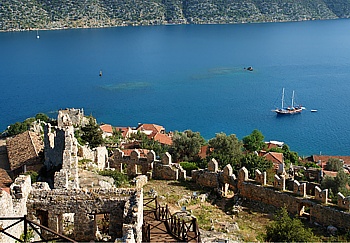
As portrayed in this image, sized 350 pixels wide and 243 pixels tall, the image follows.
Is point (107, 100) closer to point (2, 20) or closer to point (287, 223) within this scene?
point (287, 223)

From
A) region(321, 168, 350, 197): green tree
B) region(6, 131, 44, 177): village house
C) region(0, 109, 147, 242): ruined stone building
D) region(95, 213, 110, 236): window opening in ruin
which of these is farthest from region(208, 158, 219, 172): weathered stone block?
region(0, 109, 147, 242): ruined stone building

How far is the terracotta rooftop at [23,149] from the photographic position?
21.0 m

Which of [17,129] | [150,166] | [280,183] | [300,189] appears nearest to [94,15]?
[17,129]

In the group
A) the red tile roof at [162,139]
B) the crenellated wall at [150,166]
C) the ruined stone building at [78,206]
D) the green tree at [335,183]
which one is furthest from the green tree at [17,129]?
the ruined stone building at [78,206]

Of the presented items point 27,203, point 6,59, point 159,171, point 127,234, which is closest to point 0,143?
point 159,171

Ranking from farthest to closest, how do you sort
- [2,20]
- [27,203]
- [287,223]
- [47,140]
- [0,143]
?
[2,20] → [0,143] → [47,140] → [287,223] → [27,203]

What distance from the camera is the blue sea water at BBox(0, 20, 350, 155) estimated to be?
2227 inches

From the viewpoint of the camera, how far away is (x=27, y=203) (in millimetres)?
9312

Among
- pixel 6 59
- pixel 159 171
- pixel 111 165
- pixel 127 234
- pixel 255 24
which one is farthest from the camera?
pixel 255 24

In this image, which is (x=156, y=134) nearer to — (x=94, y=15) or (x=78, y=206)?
(x=78, y=206)

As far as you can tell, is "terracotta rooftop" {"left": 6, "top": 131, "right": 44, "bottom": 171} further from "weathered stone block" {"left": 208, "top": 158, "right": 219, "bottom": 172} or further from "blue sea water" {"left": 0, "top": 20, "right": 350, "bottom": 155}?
"blue sea water" {"left": 0, "top": 20, "right": 350, "bottom": 155}

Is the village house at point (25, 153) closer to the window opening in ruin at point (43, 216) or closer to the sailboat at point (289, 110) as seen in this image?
the window opening in ruin at point (43, 216)

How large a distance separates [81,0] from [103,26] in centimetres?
1346

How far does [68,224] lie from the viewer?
10086 mm
